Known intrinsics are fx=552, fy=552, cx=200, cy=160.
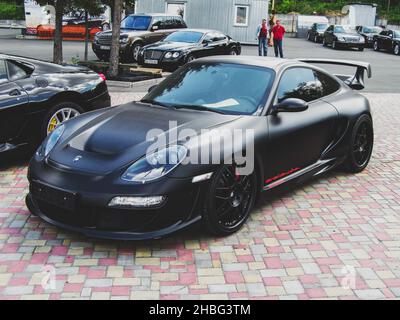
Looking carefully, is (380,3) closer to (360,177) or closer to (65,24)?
(65,24)

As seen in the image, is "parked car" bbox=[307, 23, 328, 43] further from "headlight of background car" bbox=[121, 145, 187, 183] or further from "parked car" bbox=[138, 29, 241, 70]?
"headlight of background car" bbox=[121, 145, 187, 183]

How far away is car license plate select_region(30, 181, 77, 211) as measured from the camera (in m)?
4.15

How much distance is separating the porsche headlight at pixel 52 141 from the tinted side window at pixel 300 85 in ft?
6.76

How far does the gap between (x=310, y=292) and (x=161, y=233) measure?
118 centimetres

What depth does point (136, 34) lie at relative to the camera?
64.1 ft

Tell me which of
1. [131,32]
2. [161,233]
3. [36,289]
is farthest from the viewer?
[131,32]

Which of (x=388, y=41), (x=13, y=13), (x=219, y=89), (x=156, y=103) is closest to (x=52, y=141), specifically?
(x=156, y=103)

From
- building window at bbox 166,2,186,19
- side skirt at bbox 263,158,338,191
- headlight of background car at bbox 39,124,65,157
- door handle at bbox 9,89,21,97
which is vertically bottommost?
side skirt at bbox 263,158,338,191

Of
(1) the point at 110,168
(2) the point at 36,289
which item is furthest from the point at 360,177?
(2) the point at 36,289

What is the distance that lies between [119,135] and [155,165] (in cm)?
54

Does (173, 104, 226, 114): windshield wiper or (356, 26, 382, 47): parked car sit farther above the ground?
(173, 104, 226, 114): windshield wiper

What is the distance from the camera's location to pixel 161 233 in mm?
4184

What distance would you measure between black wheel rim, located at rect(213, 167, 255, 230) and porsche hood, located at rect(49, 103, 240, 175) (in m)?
0.48

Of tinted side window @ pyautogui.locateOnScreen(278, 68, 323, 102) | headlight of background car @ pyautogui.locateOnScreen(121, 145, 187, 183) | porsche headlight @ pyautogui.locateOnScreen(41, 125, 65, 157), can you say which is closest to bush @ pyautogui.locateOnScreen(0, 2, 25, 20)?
tinted side window @ pyautogui.locateOnScreen(278, 68, 323, 102)
